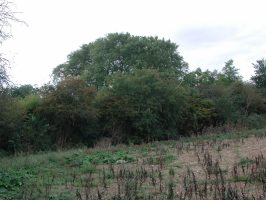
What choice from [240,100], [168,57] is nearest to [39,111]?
[240,100]

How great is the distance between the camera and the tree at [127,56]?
2149 inches

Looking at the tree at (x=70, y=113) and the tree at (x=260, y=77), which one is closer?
the tree at (x=70, y=113)

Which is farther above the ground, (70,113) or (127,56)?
(127,56)

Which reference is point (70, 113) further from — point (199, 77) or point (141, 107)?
point (199, 77)

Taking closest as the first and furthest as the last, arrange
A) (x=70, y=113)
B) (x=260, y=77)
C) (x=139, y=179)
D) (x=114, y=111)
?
(x=139, y=179), (x=70, y=113), (x=114, y=111), (x=260, y=77)

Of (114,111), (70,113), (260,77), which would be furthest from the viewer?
(260,77)

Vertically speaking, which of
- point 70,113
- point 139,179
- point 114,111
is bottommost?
point 139,179

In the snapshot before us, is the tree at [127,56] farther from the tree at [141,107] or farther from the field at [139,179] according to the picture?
the field at [139,179]

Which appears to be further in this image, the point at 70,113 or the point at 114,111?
the point at 114,111

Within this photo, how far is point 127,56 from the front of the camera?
55.4 meters

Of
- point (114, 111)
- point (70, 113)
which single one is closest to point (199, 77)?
point (114, 111)

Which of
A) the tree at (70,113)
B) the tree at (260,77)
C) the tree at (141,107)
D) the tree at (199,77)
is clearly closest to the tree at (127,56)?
the tree at (199,77)

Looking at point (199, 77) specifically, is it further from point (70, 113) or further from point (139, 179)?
point (139, 179)

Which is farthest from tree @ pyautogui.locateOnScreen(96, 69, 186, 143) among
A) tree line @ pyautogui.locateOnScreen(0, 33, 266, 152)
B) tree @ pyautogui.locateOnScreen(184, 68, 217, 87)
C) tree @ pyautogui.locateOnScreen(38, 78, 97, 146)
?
tree @ pyautogui.locateOnScreen(184, 68, 217, 87)
